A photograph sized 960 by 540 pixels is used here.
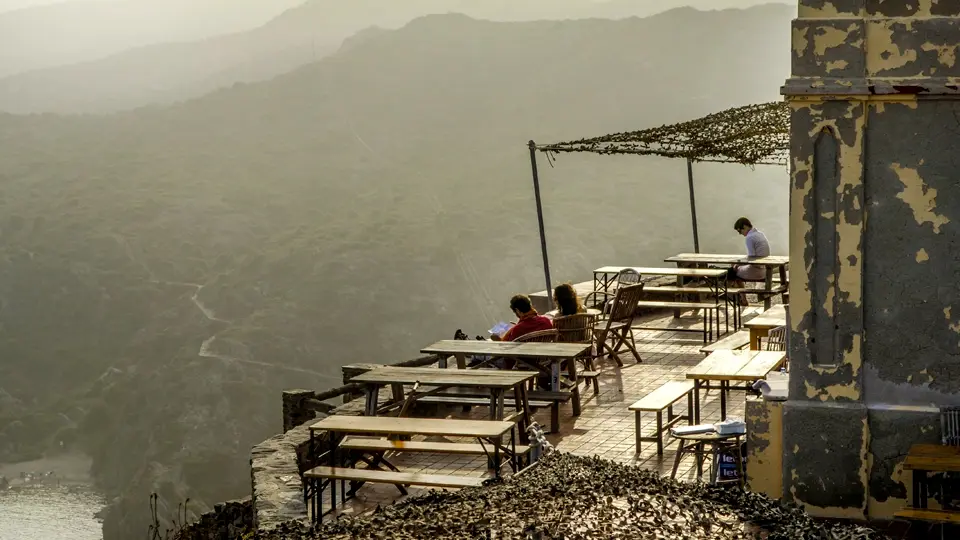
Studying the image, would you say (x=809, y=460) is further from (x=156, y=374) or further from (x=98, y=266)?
(x=98, y=266)

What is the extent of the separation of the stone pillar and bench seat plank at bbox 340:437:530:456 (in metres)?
1.82

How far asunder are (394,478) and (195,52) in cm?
9756

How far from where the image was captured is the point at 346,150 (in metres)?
89.6

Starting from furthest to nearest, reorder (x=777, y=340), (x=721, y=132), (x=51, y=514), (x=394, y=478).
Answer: (x=51, y=514) → (x=721, y=132) → (x=777, y=340) → (x=394, y=478)

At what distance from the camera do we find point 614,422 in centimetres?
917

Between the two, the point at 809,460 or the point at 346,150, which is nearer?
the point at 809,460

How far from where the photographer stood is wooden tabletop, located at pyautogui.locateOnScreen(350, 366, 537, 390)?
7.97m

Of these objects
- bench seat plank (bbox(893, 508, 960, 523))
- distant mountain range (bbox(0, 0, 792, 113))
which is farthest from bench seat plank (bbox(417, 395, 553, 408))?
distant mountain range (bbox(0, 0, 792, 113))

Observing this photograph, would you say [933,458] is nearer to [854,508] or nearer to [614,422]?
[854,508]

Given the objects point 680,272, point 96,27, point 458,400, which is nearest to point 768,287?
point 680,272

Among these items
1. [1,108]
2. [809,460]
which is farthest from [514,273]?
[809,460]

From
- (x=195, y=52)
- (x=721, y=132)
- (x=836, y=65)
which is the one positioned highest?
(x=195, y=52)

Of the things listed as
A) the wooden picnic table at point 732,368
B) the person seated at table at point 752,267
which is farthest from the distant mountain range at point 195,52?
the wooden picnic table at point 732,368

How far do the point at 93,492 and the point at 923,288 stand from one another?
55149mm
